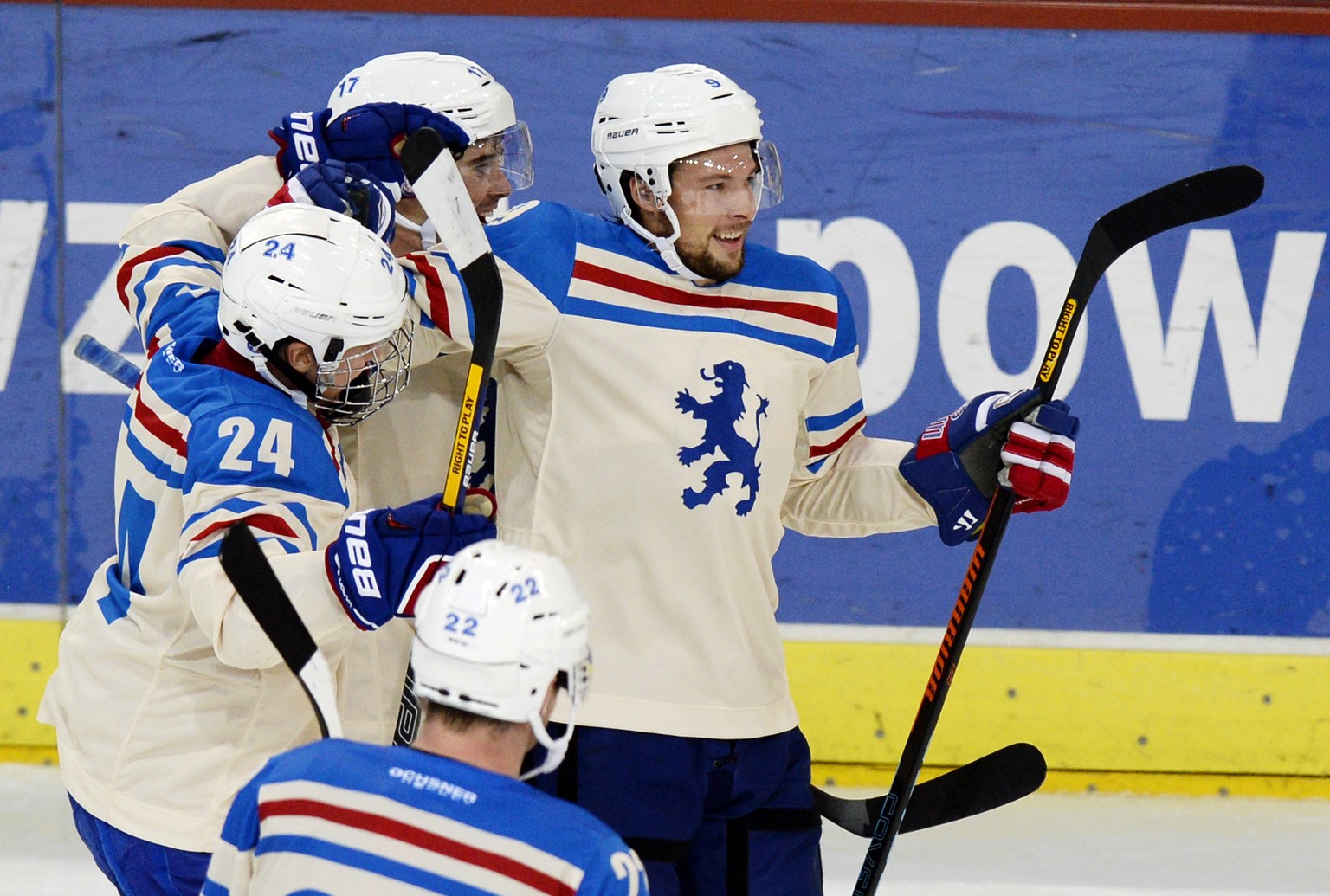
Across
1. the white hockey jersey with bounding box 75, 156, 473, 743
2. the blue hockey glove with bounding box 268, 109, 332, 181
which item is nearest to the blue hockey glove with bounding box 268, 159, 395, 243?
the blue hockey glove with bounding box 268, 109, 332, 181

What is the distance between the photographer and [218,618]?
167cm

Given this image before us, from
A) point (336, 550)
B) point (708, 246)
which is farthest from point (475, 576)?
point (708, 246)

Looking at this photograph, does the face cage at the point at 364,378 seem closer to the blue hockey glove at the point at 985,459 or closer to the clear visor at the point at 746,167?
the clear visor at the point at 746,167

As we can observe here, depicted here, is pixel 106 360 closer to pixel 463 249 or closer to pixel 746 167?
pixel 463 249

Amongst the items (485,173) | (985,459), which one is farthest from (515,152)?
(985,459)

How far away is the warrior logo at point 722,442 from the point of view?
2.10 m

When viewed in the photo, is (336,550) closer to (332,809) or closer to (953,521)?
(332,809)

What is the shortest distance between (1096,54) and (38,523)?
103 inches

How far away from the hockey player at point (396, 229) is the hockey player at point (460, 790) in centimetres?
92

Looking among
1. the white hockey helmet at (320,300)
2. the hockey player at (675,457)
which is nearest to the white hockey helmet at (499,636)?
the white hockey helmet at (320,300)

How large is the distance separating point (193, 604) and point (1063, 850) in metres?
2.24

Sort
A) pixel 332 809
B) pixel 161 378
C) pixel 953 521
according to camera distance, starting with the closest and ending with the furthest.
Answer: pixel 332 809
pixel 161 378
pixel 953 521

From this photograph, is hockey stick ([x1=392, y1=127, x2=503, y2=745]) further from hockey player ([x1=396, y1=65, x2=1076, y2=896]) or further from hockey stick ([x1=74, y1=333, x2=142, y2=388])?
hockey stick ([x1=74, y1=333, x2=142, y2=388])

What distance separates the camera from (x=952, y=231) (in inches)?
143
